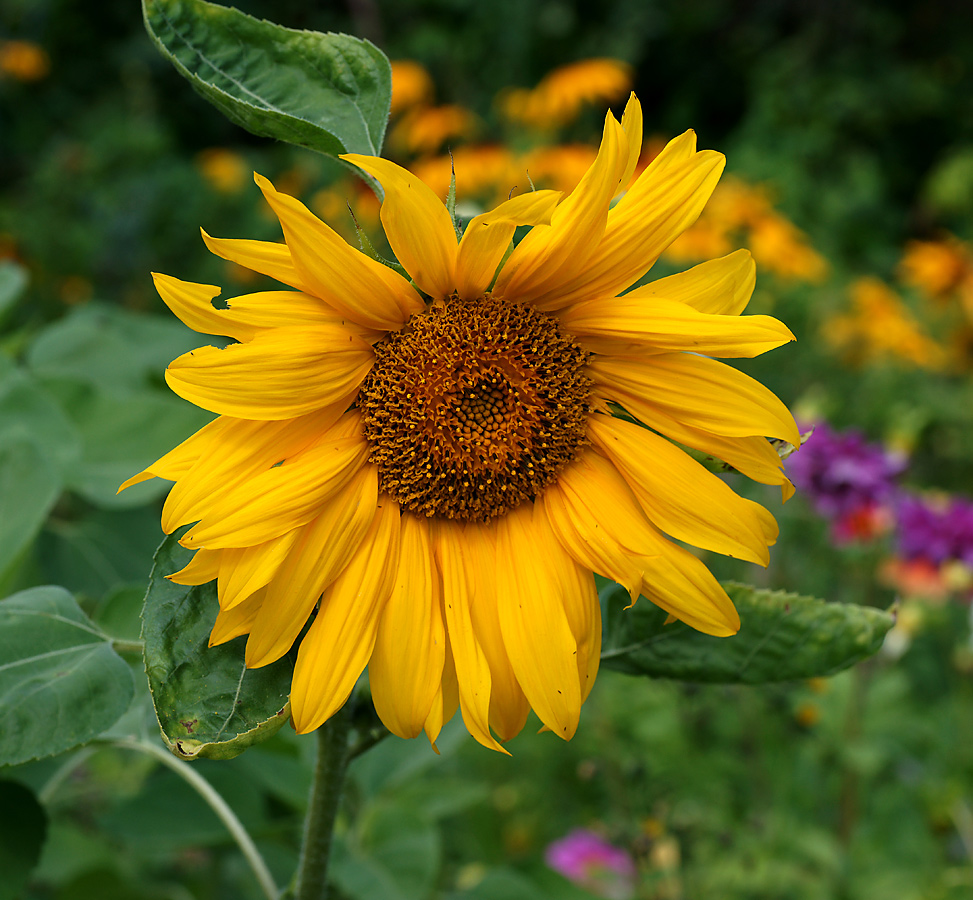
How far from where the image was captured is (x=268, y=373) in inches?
20.9

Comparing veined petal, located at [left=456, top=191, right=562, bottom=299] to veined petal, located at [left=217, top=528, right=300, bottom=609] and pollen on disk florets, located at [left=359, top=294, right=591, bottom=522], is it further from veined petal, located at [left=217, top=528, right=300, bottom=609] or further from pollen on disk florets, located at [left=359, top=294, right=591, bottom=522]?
veined petal, located at [left=217, top=528, right=300, bottom=609]

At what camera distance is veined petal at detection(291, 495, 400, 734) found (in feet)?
1.68

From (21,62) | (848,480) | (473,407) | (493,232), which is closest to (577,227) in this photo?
(493,232)

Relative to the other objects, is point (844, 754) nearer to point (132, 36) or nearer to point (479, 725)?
point (479, 725)

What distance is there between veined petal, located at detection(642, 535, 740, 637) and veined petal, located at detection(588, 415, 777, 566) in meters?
0.02

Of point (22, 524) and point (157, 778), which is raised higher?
point (22, 524)

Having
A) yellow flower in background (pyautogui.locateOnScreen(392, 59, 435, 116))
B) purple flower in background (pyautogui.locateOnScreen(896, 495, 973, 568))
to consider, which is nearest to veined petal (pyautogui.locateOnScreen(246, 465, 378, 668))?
purple flower in background (pyautogui.locateOnScreen(896, 495, 973, 568))

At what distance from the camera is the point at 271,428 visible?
21.9 inches

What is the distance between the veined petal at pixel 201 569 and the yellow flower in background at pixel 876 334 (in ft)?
11.7

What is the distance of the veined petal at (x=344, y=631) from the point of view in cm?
51

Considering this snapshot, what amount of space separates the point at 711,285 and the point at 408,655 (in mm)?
307

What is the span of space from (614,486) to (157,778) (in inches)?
27.5

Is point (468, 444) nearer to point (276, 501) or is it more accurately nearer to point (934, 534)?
point (276, 501)

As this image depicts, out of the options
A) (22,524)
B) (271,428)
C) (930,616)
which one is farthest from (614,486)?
(930,616)
